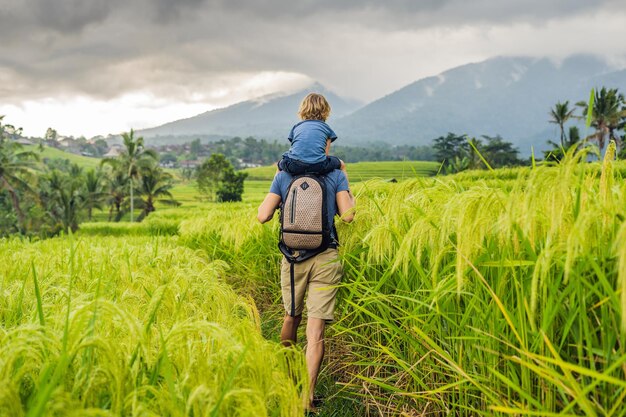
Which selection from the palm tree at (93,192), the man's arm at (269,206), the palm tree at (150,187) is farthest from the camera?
the palm tree at (150,187)

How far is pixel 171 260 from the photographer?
4625 mm

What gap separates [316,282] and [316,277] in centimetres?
4

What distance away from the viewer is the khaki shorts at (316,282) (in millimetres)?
3039

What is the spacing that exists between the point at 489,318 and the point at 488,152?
7322cm

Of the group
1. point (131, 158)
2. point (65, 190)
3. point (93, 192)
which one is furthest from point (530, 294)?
point (65, 190)

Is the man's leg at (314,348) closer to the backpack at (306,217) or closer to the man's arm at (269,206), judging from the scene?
the backpack at (306,217)

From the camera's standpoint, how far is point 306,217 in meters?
2.95

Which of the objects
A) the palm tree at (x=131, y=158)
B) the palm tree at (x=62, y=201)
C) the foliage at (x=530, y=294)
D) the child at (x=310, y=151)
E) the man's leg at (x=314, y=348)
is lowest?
the palm tree at (x=62, y=201)

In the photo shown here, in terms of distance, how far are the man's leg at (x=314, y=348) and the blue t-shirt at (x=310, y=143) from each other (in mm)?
1036

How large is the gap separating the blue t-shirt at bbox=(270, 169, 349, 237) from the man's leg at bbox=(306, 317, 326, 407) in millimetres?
653

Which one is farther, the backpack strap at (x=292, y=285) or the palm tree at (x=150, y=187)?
the palm tree at (x=150, y=187)

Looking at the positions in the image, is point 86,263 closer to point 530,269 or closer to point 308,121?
point 308,121

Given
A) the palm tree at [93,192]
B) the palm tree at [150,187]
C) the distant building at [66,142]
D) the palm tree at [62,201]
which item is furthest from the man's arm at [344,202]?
the distant building at [66,142]

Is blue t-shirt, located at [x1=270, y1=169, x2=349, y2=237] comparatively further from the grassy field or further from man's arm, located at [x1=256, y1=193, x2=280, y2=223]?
the grassy field
